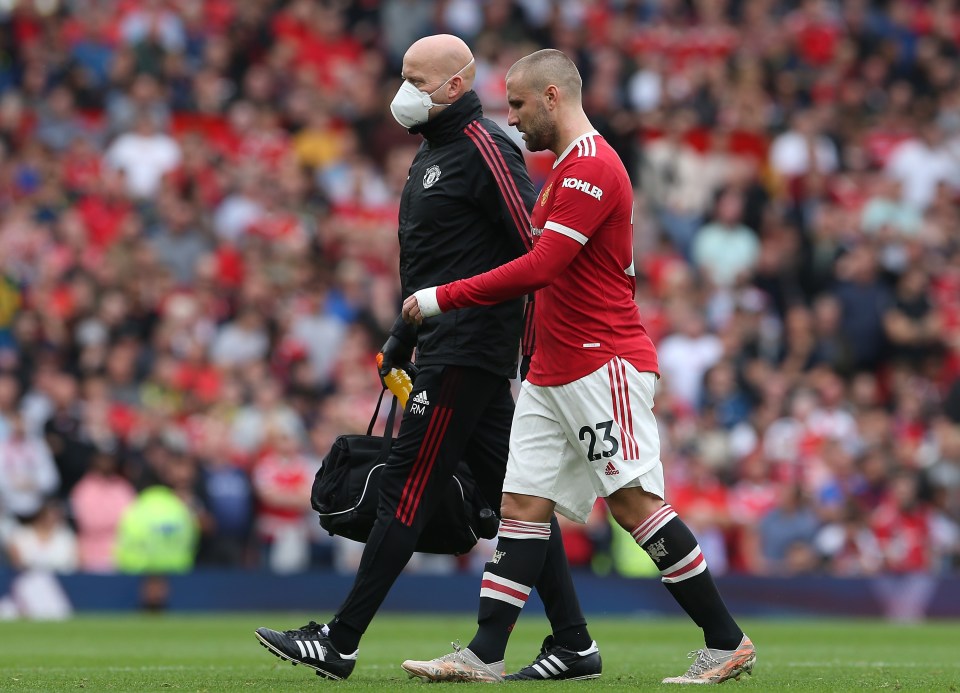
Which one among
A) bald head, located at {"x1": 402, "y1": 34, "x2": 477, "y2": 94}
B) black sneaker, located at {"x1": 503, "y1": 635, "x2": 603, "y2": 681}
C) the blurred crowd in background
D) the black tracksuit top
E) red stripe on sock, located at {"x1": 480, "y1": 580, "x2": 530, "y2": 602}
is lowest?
black sneaker, located at {"x1": 503, "y1": 635, "x2": 603, "y2": 681}

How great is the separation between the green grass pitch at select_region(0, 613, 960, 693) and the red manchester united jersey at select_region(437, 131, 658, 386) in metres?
1.32

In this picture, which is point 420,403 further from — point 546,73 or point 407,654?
point 407,654

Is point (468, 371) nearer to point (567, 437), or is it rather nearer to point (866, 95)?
point (567, 437)

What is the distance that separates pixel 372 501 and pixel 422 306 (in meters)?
0.99

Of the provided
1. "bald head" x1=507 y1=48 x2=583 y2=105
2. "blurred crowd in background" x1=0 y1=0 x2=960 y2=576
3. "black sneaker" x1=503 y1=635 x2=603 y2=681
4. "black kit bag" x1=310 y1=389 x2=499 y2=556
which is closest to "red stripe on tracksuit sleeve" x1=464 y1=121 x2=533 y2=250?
"bald head" x1=507 y1=48 x2=583 y2=105

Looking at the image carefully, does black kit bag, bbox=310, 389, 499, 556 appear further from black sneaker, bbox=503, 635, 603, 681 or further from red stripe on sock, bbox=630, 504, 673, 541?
red stripe on sock, bbox=630, 504, 673, 541

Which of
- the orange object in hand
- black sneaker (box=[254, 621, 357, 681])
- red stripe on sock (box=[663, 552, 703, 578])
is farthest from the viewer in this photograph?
the orange object in hand

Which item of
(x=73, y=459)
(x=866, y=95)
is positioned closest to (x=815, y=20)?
(x=866, y=95)

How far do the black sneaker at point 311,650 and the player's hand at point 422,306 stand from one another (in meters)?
1.36

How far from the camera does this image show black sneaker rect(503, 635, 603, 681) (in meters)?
7.17

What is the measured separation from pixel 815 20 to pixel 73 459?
11.9 m

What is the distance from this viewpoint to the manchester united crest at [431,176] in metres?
7.14

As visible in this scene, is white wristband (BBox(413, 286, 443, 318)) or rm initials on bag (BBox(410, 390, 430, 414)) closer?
white wristband (BBox(413, 286, 443, 318))

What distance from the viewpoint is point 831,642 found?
36.4ft
